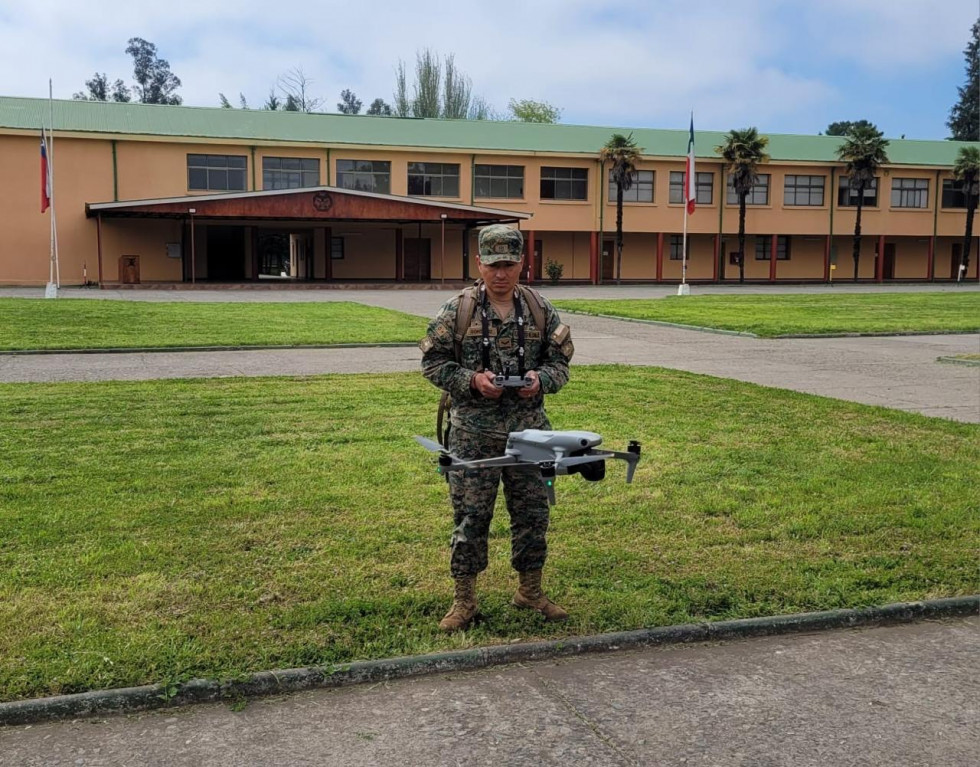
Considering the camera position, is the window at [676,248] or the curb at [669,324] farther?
the window at [676,248]

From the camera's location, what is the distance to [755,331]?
21.2m

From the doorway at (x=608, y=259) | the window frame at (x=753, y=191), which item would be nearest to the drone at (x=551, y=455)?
the doorway at (x=608, y=259)

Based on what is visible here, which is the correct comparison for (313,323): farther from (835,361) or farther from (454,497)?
(454,497)

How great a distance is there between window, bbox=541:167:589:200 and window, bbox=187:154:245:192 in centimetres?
1557

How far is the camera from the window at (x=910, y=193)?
2297 inches

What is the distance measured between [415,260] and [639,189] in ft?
42.1

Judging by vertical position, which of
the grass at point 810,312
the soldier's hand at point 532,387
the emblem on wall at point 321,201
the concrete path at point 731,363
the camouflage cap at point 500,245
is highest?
the emblem on wall at point 321,201

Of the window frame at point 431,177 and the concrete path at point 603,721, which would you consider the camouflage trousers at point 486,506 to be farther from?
the window frame at point 431,177

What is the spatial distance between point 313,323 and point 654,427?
45.5ft

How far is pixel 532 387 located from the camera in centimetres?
435

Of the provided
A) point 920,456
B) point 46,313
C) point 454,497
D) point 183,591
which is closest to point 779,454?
point 920,456

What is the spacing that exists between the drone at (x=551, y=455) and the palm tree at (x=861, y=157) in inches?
2189

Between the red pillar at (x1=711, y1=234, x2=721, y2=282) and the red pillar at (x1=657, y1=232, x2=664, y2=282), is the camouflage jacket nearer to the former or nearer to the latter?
the red pillar at (x1=657, y1=232, x2=664, y2=282)

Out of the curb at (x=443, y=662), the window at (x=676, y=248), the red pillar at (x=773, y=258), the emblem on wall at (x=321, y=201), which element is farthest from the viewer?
the window at (x=676, y=248)
